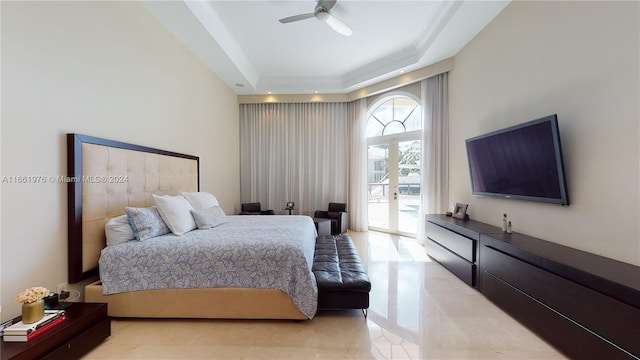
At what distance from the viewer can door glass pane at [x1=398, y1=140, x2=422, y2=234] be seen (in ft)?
16.1

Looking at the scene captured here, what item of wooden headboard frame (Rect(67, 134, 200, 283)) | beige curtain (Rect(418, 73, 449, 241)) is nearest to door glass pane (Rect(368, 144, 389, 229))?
beige curtain (Rect(418, 73, 449, 241))

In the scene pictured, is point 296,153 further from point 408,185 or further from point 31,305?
point 31,305

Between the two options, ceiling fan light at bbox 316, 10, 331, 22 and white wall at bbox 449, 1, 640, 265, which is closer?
white wall at bbox 449, 1, 640, 265

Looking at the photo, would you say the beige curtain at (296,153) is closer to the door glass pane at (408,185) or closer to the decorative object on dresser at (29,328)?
the door glass pane at (408,185)

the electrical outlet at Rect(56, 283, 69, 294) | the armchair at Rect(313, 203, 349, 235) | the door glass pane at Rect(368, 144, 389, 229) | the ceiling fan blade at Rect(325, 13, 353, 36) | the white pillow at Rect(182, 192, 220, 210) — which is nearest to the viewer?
the electrical outlet at Rect(56, 283, 69, 294)

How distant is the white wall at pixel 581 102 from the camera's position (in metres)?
1.72

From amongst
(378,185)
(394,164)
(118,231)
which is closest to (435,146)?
(394,164)

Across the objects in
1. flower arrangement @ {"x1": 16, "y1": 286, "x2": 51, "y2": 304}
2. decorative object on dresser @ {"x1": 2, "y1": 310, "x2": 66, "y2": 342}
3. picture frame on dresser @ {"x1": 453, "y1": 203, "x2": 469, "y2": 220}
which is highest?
picture frame on dresser @ {"x1": 453, "y1": 203, "x2": 469, "y2": 220}

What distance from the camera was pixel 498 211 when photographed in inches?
117

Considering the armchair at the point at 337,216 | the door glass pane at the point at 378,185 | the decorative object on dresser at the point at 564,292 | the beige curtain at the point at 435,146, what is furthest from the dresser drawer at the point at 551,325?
the door glass pane at the point at 378,185

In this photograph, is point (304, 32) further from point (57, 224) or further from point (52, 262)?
point (52, 262)

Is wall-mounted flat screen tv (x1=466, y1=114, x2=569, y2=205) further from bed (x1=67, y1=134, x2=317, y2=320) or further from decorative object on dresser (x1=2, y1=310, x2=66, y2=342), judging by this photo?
decorative object on dresser (x1=2, y1=310, x2=66, y2=342)

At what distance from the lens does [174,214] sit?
245 cm

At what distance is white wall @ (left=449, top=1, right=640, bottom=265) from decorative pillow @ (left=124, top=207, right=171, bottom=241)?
3688 mm
